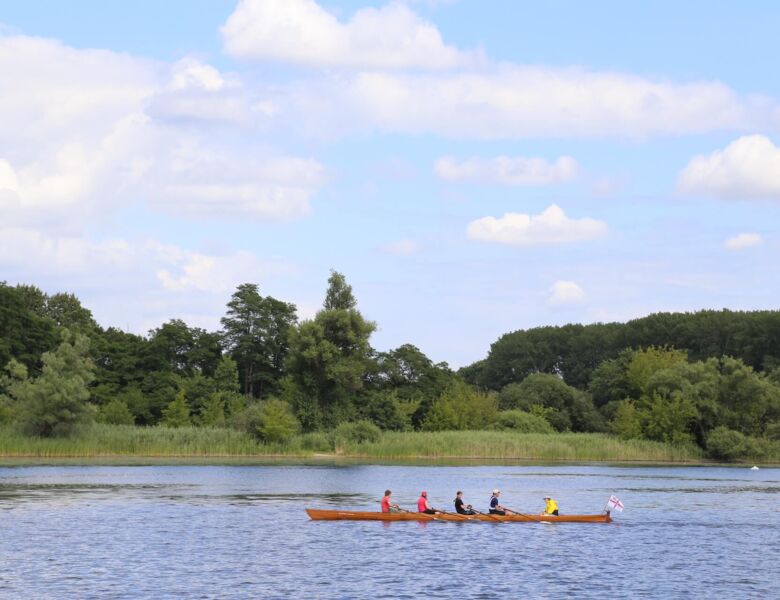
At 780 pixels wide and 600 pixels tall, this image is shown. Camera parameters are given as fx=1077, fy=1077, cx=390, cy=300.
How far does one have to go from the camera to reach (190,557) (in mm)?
41219

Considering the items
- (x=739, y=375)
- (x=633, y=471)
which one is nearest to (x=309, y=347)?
(x=633, y=471)

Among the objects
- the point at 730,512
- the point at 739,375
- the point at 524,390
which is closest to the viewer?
the point at 730,512

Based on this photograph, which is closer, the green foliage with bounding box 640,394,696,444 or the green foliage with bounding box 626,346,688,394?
the green foliage with bounding box 640,394,696,444

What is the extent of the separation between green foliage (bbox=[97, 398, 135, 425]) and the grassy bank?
12.6 meters

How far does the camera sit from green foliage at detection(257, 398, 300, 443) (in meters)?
101

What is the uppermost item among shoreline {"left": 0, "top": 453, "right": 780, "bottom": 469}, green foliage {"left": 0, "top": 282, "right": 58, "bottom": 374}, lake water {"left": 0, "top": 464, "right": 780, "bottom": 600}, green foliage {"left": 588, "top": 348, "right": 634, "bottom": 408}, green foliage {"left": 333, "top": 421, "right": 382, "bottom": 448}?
green foliage {"left": 0, "top": 282, "right": 58, "bottom": 374}

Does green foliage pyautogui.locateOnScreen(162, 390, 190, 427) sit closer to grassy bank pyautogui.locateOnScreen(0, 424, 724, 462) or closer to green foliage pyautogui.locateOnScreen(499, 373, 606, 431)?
grassy bank pyautogui.locateOnScreen(0, 424, 724, 462)

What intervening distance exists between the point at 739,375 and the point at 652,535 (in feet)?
208

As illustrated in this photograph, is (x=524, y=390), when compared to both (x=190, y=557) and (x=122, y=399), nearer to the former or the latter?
(x=122, y=399)

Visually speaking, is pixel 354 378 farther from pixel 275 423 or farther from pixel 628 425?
pixel 628 425

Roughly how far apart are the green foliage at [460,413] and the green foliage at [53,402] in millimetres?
41165

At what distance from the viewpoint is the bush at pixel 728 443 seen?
107188 millimetres

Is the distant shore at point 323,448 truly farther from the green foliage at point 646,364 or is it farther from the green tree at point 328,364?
the green foliage at point 646,364

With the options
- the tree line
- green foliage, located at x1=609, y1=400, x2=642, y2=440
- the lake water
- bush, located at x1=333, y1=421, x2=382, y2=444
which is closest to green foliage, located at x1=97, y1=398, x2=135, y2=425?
the tree line
